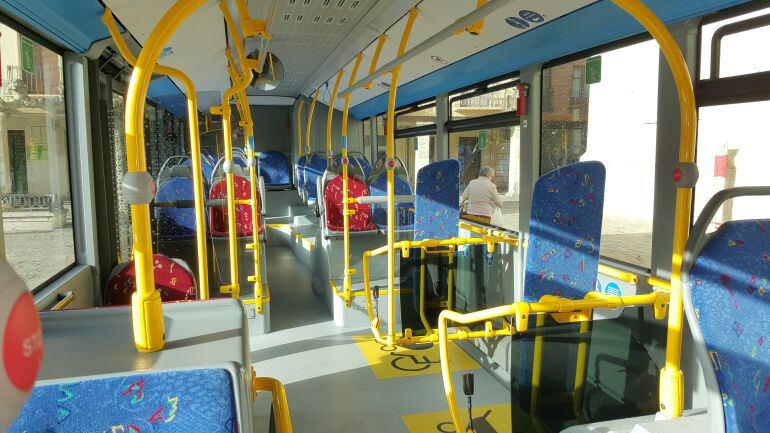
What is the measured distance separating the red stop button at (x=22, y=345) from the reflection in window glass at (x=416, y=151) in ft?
18.5

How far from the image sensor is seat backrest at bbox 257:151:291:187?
1165 centimetres

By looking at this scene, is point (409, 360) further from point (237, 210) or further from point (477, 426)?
point (237, 210)

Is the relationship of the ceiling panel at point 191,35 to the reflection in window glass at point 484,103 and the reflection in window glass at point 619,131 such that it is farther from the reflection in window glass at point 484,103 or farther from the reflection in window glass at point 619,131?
the reflection in window glass at point 619,131

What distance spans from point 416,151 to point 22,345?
6452 mm

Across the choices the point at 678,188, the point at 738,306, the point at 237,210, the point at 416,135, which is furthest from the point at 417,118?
the point at 738,306

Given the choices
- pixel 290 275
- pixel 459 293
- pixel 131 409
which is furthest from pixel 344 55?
pixel 131 409

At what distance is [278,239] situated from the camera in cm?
934

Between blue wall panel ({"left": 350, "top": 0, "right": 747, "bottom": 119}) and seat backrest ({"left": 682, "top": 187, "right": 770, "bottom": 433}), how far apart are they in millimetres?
1273

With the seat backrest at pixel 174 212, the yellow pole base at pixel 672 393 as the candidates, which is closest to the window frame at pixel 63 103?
the seat backrest at pixel 174 212

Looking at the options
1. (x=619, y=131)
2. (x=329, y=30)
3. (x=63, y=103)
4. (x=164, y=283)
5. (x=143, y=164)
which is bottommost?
(x=164, y=283)

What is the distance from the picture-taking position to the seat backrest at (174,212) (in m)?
4.43

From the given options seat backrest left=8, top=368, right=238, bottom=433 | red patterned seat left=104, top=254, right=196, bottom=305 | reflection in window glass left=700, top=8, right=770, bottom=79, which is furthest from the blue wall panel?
red patterned seat left=104, top=254, right=196, bottom=305

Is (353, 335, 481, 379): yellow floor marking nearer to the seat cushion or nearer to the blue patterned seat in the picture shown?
the blue patterned seat

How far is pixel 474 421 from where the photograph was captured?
3199mm
